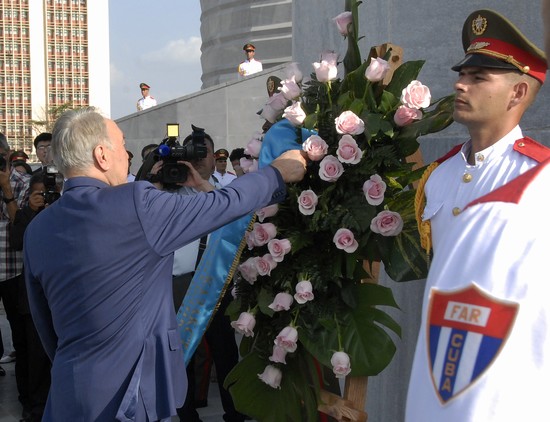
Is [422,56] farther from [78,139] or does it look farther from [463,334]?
[463,334]

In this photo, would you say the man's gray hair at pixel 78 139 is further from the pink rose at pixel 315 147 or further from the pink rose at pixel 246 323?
the pink rose at pixel 246 323

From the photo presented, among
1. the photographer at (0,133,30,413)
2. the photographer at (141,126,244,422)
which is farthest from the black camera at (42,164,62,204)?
the photographer at (141,126,244,422)

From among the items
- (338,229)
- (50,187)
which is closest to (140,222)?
(338,229)

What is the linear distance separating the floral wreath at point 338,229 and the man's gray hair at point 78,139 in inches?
31.5

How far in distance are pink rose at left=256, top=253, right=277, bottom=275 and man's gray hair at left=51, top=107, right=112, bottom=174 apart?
829mm

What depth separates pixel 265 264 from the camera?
3.14 metres

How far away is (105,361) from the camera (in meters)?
2.54

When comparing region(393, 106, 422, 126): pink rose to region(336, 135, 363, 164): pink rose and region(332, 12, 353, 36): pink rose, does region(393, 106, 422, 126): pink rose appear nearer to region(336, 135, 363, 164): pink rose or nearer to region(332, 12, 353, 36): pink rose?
region(336, 135, 363, 164): pink rose

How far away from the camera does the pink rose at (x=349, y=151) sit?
291cm

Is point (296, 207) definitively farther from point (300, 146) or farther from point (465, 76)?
point (465, 76)

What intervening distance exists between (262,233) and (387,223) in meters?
0.54

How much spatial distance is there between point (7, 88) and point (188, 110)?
99.2 meters

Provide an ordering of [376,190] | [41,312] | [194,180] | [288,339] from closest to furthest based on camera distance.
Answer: [41,312]
[376,190]
[288,339]
[194,180]

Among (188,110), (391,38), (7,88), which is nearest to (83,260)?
(391,38)
